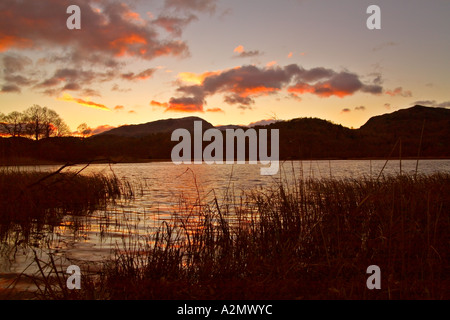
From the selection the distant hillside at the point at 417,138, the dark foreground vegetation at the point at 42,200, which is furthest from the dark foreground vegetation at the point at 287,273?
the distant hillside at the point at 417,138

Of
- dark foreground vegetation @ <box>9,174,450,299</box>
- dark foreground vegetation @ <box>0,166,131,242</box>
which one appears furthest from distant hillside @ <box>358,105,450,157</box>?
dark foreground vegetation @ <box>9,174,450,299</box>

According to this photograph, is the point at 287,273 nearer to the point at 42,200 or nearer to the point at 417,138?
the point at 42,200

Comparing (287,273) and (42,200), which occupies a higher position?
(42,200)

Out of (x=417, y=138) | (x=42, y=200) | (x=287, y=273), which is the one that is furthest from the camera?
(x=417, y=138)

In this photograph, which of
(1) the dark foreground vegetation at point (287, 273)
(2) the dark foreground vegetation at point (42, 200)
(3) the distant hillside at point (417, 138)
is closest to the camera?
(1) the dark foreground vegetation at point (287, 273)

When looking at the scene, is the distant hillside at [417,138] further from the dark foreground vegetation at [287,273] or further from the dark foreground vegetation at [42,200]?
the dark foreground vegetation at [287,273]

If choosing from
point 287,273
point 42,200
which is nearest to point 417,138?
point 42,200

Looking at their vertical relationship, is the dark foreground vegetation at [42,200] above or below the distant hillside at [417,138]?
below

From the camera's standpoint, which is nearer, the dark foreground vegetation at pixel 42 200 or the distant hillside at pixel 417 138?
the dark foreground vegetation at pixel 42 200

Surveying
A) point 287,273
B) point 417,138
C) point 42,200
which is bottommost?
point 287,273

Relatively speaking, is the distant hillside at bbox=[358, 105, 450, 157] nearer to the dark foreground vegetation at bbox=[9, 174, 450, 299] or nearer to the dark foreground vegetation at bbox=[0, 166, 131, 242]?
the dark foreground vegetation at bbox=[0, 166, 131, 242]

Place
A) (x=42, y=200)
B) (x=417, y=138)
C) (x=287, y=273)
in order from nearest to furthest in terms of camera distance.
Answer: (x=287, y=273) → (x=42, y=200) → (x=417, y=138)
